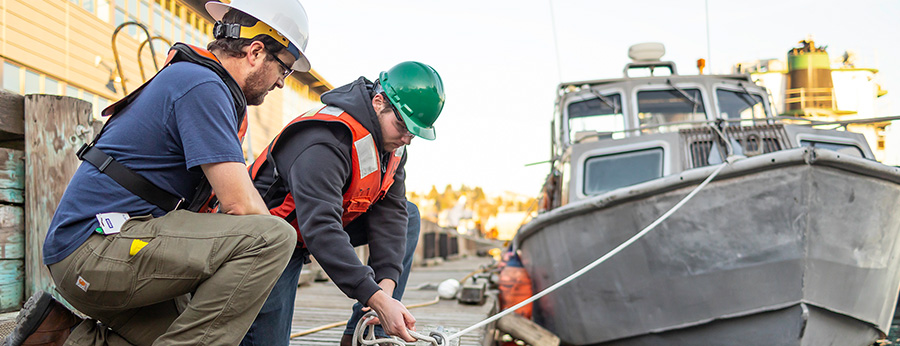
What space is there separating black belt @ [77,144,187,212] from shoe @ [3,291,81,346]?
48 cm

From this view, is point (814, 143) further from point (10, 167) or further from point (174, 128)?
point (10, 167)

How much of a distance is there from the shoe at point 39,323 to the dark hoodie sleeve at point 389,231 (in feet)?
3.61

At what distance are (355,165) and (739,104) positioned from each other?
5874 mm

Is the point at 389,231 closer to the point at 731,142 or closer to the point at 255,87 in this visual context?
the point at 255,87

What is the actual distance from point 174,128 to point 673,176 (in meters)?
3.66

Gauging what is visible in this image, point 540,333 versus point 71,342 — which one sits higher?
point 71,342

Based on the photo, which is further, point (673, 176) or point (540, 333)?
point (540, 333)

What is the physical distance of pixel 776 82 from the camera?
1714 centimetres

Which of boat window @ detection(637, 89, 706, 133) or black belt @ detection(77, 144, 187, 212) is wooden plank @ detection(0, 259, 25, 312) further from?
boat window @ detection(637, 89, 706, 133)

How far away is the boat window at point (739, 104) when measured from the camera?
6.52m

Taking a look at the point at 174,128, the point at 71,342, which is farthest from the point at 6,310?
the point at 174,128

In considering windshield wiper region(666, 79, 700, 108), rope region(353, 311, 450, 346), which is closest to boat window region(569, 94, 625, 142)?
windshield wiper region(666, 79, 700, 108)

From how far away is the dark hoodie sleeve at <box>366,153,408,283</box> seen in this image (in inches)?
94.9

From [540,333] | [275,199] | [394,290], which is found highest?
[275,199]
